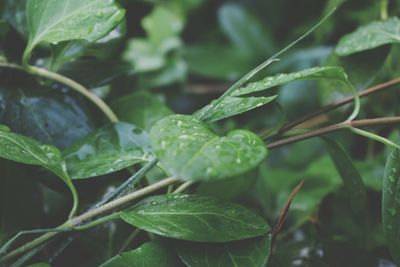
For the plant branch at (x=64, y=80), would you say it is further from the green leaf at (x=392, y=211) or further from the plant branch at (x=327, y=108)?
the green leaf at (x=392, y=211)

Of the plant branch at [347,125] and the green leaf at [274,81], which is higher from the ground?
the green leaf at [274,81]

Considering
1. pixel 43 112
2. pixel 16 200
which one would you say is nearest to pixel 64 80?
pixel 43 112

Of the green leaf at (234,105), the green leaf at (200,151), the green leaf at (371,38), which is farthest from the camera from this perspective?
the green leaf at (371,38)

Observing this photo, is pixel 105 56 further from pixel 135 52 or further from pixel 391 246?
pixel 135 52

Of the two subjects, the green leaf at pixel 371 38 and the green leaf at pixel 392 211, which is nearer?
the green leaf at pixel 392 211

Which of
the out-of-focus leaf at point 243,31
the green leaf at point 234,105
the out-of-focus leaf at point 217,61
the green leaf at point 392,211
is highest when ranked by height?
the green leaf at point 234,105

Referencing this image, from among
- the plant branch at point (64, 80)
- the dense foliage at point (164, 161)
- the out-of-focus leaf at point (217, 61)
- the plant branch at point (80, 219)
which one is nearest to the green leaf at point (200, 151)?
the dense foliage at point (164, 161)
